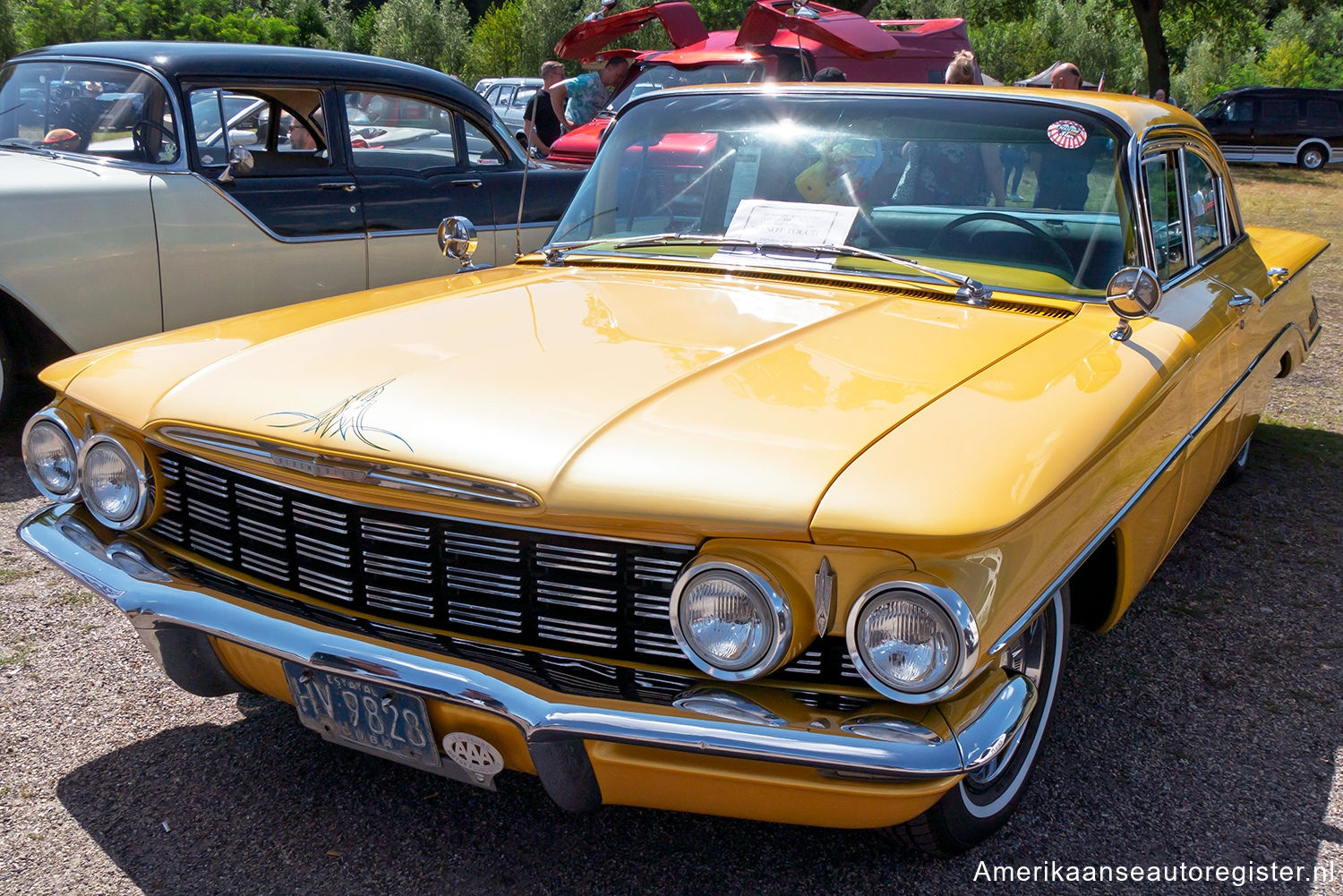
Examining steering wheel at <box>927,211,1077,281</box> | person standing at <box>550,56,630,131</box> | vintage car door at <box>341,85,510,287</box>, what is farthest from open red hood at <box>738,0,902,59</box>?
steering wheel at <box>927,211,1077,281</box>

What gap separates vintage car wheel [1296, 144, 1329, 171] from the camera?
70.1 feet

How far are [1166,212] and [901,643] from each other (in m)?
1.96

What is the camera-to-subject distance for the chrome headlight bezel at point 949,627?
5.74 feet

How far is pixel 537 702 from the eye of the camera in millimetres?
1901

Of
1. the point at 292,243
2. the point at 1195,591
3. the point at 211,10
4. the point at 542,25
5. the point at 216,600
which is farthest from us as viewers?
the point at 542,25

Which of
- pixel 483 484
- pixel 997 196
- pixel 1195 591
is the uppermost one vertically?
pixel 997 196

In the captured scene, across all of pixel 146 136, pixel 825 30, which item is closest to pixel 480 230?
pixel 146 136

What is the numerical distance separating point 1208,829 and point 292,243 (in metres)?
4.41

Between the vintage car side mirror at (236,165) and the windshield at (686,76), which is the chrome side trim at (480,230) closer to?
the vintage car side mirror at (236,165)

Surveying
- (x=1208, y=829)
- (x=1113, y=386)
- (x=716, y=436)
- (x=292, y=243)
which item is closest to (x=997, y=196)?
(x=1113, y=386)

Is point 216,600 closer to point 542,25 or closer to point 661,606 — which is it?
point 661,606

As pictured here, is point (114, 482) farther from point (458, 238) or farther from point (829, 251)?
point (829, 251)

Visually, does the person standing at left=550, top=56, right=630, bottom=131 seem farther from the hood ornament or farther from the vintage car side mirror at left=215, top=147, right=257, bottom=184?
the hood ornament

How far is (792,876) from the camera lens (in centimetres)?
227
